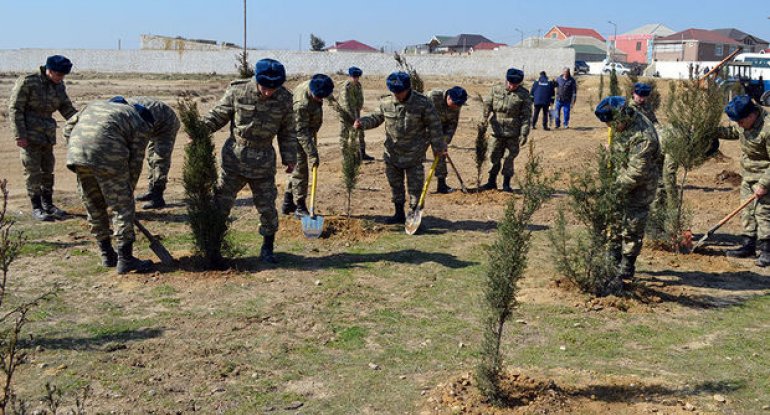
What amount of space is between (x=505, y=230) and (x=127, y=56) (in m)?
56.7

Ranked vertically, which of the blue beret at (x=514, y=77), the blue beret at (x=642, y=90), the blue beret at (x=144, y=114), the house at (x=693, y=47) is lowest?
the blue beret at (x=144, y=114)

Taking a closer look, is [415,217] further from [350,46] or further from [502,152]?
[350,46]

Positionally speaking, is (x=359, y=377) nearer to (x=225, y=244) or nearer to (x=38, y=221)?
(x=225, y=244)

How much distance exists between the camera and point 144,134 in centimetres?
672

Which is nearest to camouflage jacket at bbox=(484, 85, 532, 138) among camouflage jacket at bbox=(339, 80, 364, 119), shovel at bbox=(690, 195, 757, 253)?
camouflage jacket at bbox=(339, 80, 364, 119)

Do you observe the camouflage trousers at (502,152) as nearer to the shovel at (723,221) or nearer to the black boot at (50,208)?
the shovel at (723,221)

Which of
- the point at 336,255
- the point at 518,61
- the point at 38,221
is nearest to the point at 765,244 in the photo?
the point at 336,255

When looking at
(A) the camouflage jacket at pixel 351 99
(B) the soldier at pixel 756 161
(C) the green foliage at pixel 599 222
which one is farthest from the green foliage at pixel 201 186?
(B) the soldier at pixel 756 161

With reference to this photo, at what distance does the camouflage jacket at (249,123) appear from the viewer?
6770 mm

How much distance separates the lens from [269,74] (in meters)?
6.53

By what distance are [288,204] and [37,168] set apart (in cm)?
317

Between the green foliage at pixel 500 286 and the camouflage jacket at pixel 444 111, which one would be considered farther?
the camouflage jacket at pixel 444 111

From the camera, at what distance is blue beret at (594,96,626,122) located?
6.19m

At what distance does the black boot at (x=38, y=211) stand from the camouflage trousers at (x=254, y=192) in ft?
10.4
